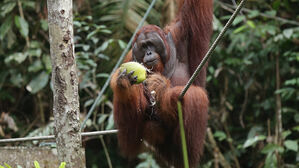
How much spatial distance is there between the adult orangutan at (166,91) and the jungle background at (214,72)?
4.69 ft

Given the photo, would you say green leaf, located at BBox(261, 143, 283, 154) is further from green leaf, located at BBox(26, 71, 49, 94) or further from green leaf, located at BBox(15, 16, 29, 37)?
green leaf, located at BBox(15, 16, 29, 37)

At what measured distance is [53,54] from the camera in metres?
2.21

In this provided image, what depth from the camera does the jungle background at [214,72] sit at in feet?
15.4

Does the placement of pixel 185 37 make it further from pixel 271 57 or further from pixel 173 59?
pixel 271 57

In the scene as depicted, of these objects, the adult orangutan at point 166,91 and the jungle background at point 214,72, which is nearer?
the adult orangutan at point 166,91

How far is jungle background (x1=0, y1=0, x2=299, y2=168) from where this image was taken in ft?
15.4

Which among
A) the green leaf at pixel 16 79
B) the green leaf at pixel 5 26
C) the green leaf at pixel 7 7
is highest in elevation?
the green leaf at pixel 7 7

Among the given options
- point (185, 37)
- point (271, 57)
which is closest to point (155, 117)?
point (185, 37)

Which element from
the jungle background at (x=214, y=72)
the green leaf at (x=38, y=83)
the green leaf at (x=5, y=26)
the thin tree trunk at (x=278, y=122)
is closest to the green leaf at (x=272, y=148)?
the jungle background at (x=214, y=72)

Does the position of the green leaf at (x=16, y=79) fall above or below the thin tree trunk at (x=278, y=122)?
above

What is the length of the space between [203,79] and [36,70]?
246cm

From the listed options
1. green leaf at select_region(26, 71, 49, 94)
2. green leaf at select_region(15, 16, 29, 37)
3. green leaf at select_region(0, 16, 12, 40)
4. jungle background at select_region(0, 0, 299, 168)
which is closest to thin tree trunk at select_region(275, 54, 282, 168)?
jungle background at select_region(0, 0, 299, 168)

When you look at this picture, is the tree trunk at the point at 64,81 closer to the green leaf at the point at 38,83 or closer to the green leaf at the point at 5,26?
the green leaf at the point at 38,83

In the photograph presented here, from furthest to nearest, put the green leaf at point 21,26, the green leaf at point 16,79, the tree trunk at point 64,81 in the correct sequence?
the green leaf at point 16,79 → the green leaf at point 21,26 → the tree trunk at point 64,81
